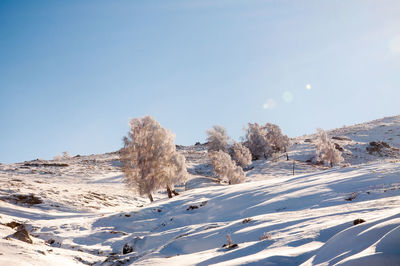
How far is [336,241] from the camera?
368 centimetres

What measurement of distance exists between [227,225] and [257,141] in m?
45.1

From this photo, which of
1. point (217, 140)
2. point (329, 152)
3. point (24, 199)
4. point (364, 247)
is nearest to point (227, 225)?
point (364, 247)

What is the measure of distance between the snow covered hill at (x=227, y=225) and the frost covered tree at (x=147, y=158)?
3333mm

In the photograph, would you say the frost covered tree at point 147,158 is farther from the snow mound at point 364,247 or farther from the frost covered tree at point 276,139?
the frost covered tree at point 276,139

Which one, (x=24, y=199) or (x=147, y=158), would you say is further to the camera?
(x=147, y=158)

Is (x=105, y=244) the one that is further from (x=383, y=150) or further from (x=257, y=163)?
(x=383, y=150)

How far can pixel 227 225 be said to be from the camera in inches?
336

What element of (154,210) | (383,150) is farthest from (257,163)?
(154,210)

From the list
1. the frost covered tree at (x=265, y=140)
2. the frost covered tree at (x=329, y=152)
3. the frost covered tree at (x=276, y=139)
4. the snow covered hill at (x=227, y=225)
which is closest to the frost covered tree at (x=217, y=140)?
the frost covered tree at (x=265, y=140)

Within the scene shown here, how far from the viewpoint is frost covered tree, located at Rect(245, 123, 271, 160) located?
170 feet

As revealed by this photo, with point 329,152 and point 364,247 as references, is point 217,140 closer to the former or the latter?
point 329,152

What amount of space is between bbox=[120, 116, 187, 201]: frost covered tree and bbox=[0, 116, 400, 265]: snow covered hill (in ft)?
10.9

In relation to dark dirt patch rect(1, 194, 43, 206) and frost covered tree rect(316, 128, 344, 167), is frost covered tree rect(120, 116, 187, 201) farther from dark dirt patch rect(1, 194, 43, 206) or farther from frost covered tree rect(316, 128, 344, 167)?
frost covered tree rect(316, 128, 344, 167)

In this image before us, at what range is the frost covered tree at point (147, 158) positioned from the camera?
70.7ft
